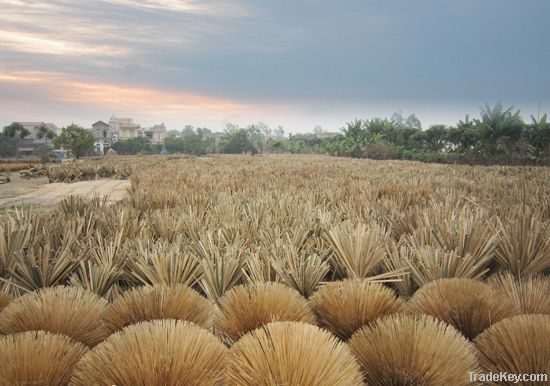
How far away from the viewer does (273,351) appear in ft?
3.03

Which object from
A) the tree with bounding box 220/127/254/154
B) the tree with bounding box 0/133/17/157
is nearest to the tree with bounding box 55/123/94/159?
the tree with bounding box 0/133/17/157

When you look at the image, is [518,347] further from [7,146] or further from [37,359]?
[7,146]

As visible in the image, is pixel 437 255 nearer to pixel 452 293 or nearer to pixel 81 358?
pixel 452 293

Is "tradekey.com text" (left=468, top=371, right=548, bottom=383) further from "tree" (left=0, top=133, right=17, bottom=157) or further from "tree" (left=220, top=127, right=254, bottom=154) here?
"tree" (left=220, top=127, right=254, bottom=154)

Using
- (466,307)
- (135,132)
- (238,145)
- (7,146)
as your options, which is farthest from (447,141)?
(135,132)

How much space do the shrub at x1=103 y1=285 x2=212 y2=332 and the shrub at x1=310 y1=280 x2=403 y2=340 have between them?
37 centimetres

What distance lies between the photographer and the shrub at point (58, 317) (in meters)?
1.25

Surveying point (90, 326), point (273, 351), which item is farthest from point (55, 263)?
point (273, 351)

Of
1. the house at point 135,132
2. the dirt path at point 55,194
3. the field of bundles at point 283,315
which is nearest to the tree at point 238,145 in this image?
the house at point 135,132

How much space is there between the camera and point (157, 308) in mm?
1294

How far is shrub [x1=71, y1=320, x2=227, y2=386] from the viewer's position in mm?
894

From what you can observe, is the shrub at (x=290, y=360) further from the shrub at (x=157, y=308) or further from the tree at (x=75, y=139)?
the tree at (x=75, y=139)

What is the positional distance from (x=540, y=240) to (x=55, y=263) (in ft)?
6.92

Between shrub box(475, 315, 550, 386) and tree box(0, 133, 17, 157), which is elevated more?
tree box(0, 133, 17, 157)
